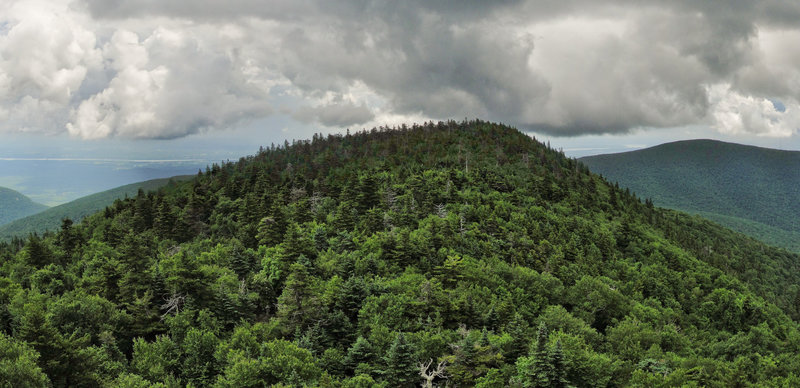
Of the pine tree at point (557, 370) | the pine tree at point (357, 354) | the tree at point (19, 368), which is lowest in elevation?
the pine tree at point (357, 354)

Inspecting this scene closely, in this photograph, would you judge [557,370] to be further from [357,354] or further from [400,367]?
[357,354]

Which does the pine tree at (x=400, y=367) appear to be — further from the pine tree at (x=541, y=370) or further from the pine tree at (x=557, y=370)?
the pine tree at (x=557, y=370)

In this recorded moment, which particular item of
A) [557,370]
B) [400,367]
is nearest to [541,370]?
[557,370]

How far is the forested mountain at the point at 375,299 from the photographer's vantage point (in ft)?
123

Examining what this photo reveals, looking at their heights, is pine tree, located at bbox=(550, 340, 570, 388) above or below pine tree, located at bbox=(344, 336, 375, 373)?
above

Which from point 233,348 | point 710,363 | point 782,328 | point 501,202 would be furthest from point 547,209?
point 233,348

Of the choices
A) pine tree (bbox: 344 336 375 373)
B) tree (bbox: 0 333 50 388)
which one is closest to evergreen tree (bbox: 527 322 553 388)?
pine tree (bbox: 344 336 375 373)

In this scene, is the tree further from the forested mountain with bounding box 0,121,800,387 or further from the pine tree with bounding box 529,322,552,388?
the pine tree with bounding box 529,322,552,388

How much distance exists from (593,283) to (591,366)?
4050cm

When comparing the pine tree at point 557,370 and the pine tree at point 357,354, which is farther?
the pine tree at point 357,354

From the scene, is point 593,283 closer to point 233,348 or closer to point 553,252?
point 553,252

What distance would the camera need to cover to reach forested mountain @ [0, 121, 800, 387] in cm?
3734

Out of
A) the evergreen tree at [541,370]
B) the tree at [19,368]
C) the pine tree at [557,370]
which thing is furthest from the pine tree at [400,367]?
the tree at [19,368]

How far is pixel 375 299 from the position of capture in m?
50.4
